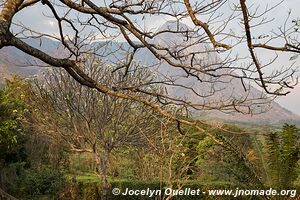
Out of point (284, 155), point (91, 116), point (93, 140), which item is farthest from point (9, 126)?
point (284, 155)

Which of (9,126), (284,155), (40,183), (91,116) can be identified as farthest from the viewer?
(40,183)

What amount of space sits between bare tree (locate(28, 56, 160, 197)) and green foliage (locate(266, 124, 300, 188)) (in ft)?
14.8

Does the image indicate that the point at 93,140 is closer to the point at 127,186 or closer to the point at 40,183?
the point at 127,186

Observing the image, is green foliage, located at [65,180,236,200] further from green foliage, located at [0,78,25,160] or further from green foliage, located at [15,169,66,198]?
green foliage, located at [0,78,25,160]

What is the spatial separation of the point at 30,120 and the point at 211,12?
1314 centimetres

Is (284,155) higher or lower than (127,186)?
higher

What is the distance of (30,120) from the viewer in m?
15.3

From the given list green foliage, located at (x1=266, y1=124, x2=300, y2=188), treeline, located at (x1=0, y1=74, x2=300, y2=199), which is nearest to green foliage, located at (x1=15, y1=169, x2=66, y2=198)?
treeline, located at (x1=0, y1=74, x2=300, y2=199)

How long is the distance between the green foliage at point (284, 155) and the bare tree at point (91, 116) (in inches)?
178

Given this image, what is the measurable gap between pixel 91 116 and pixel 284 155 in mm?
6736

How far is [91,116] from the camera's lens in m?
13.8

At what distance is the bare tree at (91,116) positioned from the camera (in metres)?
13.9

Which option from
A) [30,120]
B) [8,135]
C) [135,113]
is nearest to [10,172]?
[30,120]

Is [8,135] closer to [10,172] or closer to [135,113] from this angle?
[10,172]
